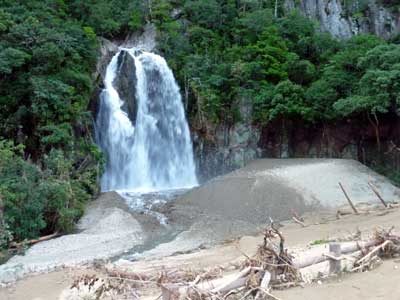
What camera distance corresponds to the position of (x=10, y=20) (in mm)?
21750

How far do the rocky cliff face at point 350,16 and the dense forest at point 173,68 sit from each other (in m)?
0.42

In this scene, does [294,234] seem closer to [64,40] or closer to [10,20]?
[64,40]

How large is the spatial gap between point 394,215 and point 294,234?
3036 millimetres

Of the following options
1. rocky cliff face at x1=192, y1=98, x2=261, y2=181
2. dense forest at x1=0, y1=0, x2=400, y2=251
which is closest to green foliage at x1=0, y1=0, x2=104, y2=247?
dense forest at x1=0, y1=0, x2=400, y2=251

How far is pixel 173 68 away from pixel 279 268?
20.5m

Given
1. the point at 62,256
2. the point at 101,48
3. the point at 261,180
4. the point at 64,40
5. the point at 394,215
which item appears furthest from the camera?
the point at 101,48

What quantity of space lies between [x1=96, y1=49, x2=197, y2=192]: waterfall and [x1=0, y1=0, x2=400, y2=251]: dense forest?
0.92m

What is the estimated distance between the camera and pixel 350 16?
31547 mm

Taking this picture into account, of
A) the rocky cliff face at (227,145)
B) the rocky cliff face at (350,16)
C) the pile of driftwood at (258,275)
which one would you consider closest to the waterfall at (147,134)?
the rocky cliff face at (227,145)

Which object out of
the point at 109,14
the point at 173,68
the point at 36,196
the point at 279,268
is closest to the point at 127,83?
the point at 173,68

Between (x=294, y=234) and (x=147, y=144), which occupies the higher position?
(x=147, y=144)

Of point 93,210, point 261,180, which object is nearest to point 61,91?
point 93,210

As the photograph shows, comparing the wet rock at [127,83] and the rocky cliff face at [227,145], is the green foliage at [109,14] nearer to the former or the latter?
the wet rock at [127,83]

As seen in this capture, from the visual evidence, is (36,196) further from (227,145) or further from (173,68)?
(173,68)
